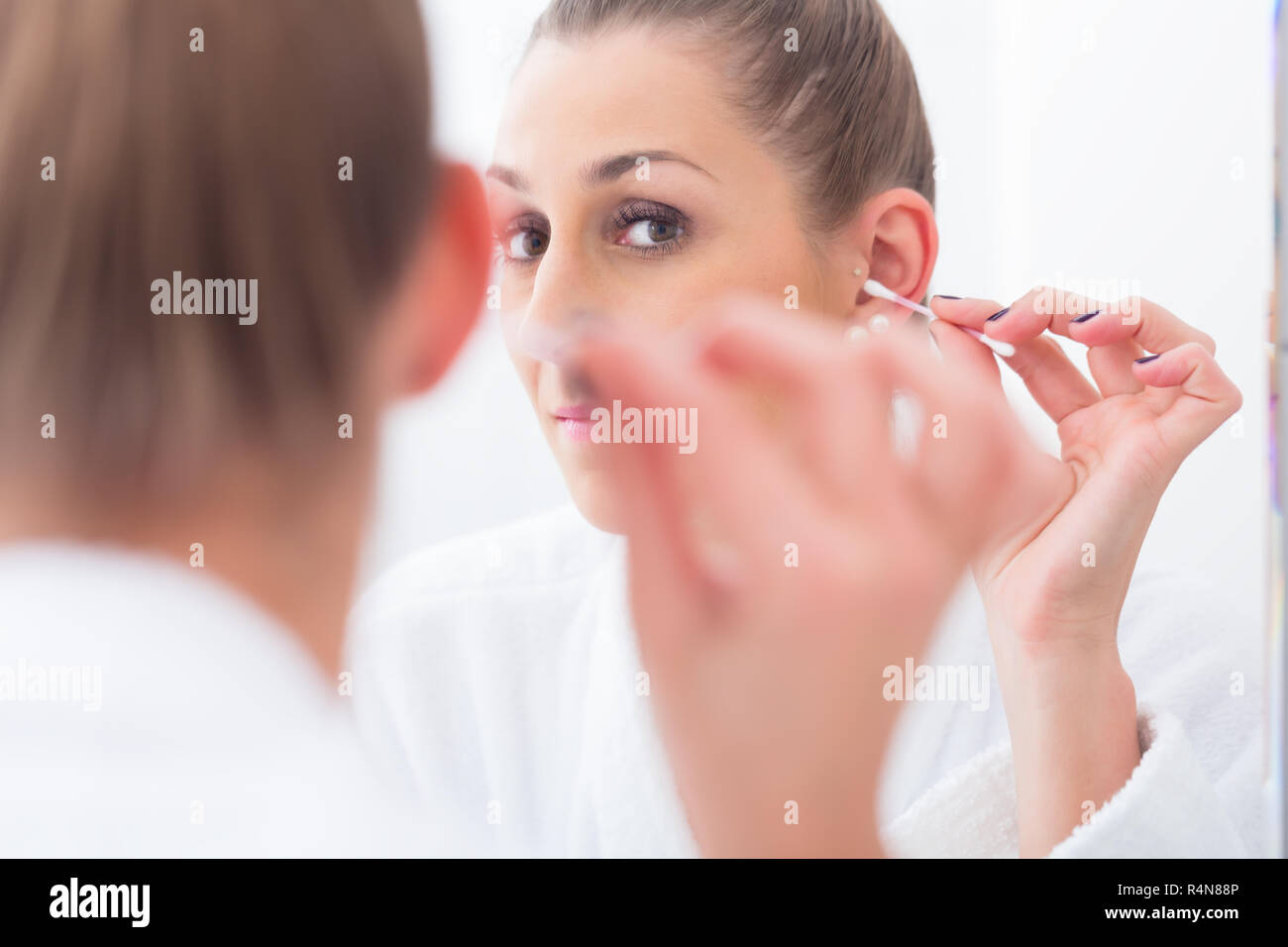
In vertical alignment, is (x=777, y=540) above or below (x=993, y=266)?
below

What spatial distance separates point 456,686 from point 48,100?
62 cm

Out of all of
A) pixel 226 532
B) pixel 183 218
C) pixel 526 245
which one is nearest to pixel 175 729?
pixel 226 532

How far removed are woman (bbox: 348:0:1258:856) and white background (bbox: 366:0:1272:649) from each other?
1.0 inches

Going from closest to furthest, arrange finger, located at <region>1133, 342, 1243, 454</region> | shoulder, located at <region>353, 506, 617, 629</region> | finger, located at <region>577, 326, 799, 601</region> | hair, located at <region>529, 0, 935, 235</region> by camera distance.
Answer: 1. finger, located at <region>577, 326, 799, 601</region>
2. finger, located at <region>1133, 342, 1243, 454</region>
3. hair, located at <region>529, 0, 935, 235</region>
4. shoulder, located at <region>353, 506, 617, 629</region>

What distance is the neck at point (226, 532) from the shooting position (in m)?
0.37

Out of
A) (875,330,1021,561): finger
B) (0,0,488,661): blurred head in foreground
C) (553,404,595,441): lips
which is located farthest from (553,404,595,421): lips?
(875,330,1021,561): finger

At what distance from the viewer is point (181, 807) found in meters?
0.36

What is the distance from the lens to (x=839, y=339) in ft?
1.67

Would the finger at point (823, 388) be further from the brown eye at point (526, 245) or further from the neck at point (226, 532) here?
the brown eye at point (526, 245)

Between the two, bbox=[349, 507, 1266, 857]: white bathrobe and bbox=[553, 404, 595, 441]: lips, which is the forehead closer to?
bbox=[553, 404, 595, 441]: lips

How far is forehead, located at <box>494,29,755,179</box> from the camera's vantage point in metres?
0.64

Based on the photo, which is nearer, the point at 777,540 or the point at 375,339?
the point at 777,540
